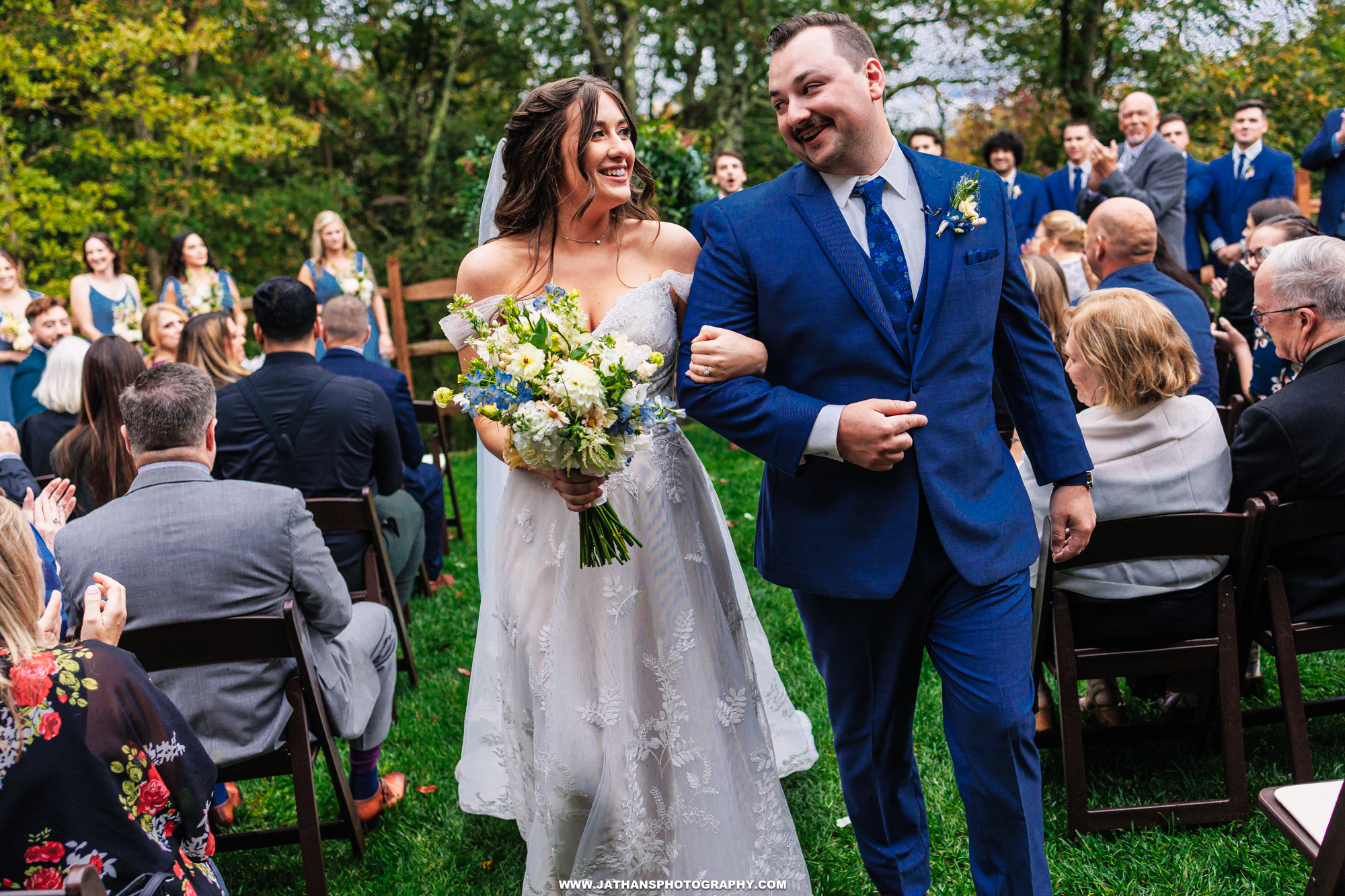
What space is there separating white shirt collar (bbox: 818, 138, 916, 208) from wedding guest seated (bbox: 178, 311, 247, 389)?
390 centimetres

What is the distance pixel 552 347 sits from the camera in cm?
267

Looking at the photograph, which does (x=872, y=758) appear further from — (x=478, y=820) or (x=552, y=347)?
(x=478, y=820)

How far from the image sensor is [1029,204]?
9062 mm

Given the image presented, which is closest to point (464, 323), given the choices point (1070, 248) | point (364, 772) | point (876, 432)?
point (876, 432)

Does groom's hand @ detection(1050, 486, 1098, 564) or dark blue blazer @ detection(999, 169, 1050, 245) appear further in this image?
dark blue blazer @ detection(999, 169, 1050, 245)

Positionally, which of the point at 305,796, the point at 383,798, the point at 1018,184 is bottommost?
the point at 383,798

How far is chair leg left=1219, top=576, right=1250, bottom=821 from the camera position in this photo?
3.32 meters

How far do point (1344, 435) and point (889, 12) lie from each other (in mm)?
14153

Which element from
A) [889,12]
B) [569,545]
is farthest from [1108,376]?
[889,12]

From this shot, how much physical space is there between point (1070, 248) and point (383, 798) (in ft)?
17.7

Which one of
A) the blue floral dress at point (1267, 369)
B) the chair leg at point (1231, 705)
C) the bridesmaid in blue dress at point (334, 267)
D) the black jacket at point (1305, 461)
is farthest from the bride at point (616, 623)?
the bridesmaid in blue dress at point (334, 267)

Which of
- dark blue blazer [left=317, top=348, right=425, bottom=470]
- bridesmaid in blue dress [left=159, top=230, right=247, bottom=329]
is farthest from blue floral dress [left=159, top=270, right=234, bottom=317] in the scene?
dark blue blazer [left=317, top=348, right=425, bottom=470]

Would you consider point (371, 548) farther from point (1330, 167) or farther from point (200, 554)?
point (1330, 167)

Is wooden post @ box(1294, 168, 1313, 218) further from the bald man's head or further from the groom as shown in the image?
the groom
